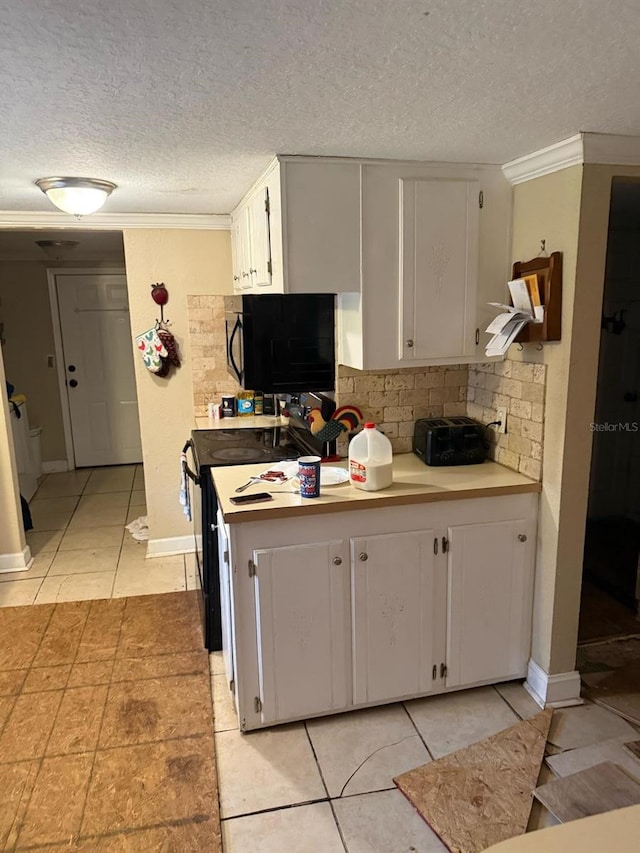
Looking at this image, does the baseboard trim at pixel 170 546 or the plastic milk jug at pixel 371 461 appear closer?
the plastic milk jug at pixel 371 461

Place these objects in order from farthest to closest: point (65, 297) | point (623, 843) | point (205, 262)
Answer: point (65, 297)
point (205, 262)
point (623, 843)

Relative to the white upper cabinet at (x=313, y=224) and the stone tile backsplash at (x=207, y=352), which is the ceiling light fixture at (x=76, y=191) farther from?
the stone tile backsplash at (x=207, y=352)

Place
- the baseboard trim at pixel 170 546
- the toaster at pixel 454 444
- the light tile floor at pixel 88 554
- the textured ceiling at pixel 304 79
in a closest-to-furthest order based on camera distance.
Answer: the textured ceiling at pixel 304 79
the toaster at pixel 454 444
the light tile floor at pixel 88 554
the baseboard trim at pixel 170 546

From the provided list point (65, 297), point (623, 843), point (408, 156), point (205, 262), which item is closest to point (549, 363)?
point (408, 156)

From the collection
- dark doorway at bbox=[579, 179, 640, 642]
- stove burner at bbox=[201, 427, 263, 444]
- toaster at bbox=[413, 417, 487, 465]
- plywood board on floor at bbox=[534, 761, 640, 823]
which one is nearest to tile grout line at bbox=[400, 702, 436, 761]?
plywood board on floor at bbox=[534, 761, 640, 823]

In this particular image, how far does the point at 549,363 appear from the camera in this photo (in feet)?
7.54

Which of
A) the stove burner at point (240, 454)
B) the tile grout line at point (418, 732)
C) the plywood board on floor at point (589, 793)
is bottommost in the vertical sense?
the tile grout line at point (418, 732)

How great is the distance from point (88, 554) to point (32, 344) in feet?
8.93

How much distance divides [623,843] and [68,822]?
164 centimetres

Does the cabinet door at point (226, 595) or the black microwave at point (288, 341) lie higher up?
the black microwave at point (288, 341)

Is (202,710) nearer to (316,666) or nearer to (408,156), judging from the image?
(316,666)

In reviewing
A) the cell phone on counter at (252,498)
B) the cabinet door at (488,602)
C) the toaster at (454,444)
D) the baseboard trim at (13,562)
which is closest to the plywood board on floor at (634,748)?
the cabinet door at (488,602)

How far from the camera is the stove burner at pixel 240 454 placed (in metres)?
2.79

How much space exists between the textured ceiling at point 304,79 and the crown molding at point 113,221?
1.13m
